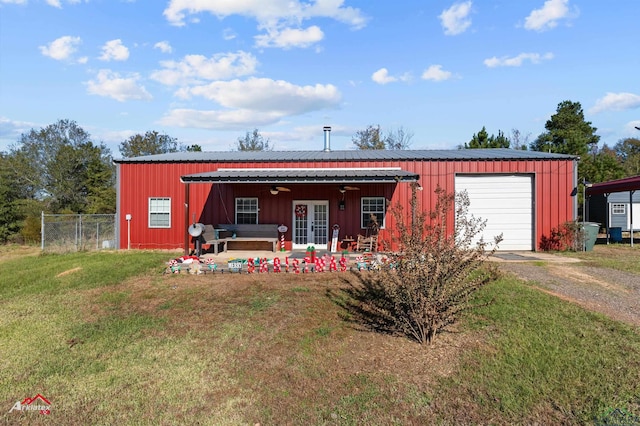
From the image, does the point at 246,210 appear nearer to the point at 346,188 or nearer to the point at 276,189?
the point at 276,189

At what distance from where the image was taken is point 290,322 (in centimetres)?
527

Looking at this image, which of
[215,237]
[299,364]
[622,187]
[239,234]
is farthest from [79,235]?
[622,187]

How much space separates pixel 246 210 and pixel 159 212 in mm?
3433

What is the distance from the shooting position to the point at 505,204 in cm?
1288

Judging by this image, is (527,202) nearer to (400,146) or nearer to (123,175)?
(123,175)

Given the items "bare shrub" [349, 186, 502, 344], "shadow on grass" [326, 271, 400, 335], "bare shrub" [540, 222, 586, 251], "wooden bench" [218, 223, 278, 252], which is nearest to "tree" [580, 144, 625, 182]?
"bare shrub" [540, 222, 586, 251]

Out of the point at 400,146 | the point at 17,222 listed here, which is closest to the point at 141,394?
the point at 17,222

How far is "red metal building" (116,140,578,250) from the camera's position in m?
12.7

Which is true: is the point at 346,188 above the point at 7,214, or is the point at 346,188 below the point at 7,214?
above

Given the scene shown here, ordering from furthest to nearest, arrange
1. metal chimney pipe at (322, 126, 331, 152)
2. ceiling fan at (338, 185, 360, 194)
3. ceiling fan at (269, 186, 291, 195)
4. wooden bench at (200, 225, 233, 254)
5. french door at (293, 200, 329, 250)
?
metal chimney pipe at (322, 126, 331, 152) → french door at (293, 200, 329, 250) → ceiling fan at (269, 186, 291, 195) → ceiling fan at (338, 185, 360, 194) → wooden bench at (200, 225, 233, 254)

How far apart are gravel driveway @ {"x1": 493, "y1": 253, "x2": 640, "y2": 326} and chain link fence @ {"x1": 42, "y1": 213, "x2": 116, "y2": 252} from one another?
14232mm

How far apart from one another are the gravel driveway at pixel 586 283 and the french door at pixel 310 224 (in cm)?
605

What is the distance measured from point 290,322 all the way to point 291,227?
26.4 ft

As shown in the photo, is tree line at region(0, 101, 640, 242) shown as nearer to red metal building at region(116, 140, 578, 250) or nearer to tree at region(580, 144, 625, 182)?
tree at region(580, 144, 625, 182)
